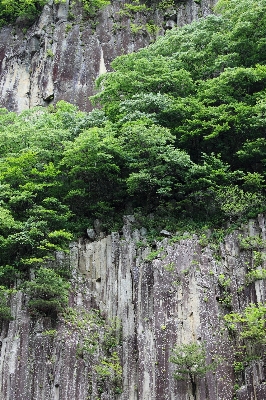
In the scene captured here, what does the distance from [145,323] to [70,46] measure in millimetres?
24984

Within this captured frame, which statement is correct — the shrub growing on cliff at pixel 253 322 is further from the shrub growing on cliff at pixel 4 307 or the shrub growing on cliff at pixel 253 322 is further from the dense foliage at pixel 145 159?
the shrub growing on cliff at pixel 4 307

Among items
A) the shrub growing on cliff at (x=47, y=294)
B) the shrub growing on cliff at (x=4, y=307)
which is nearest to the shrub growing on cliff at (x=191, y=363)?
the shrub growing on cliff at (x=47, y=294)

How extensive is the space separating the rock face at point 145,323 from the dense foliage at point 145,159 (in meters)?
1.45

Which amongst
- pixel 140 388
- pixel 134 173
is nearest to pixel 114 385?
pixel 140 388

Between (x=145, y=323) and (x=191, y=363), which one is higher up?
(x=145, y=323)

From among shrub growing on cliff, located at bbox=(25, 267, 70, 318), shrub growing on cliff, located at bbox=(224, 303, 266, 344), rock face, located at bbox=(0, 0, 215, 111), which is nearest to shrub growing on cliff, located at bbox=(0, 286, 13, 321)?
shrub growing on cliff, located at bbox=(25, 267, 70, 318)

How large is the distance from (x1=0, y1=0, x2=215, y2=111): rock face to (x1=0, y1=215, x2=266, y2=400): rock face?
55.5 feet

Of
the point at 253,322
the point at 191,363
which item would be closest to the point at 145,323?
the point at 191,363

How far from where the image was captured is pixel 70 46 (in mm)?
35562

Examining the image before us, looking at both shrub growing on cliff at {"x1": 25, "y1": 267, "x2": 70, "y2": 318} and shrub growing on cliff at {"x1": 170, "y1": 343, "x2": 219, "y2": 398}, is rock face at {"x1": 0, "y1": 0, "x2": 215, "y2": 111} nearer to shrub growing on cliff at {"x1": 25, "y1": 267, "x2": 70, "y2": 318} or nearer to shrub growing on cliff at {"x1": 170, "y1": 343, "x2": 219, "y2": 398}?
shrub growing on cliff at {"x1": 25, "y1": 267, "x2": 70, "y2": 318}

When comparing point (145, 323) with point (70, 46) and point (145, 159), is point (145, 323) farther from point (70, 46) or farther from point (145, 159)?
point (70, 46)

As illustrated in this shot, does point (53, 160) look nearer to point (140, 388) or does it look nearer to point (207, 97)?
point (207, 97)

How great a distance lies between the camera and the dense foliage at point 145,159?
722 inches

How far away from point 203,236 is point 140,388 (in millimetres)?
5662
